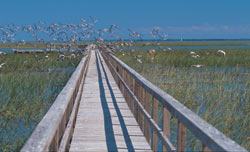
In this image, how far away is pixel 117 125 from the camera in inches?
260

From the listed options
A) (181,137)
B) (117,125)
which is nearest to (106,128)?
(117,125)

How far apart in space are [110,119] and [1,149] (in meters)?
2.87

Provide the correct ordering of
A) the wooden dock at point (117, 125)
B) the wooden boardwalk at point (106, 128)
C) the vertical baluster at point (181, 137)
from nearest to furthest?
the wooden dock at point (117, 125), the vertical baluster at point (181, 137), the wooden boardwalk at point (106, 128)

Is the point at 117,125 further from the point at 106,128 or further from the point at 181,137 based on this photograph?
the point at 181,137

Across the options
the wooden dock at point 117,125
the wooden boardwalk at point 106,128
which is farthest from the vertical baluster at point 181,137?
the wooden boardwalk at point 106,128

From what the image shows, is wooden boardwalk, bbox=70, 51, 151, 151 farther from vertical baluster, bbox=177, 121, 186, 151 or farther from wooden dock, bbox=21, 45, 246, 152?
vertical baluster, bbox=177, 121, 186, 151

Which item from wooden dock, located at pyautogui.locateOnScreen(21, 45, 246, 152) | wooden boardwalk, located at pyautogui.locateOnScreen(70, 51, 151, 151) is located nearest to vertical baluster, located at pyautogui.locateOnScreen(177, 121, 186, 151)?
wooden dock, located at pyautogui.locateOnScreen(21, 45, 246, 152)

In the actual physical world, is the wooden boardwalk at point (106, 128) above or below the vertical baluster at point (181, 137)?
below

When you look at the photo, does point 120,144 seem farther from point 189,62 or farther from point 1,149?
point 189,62

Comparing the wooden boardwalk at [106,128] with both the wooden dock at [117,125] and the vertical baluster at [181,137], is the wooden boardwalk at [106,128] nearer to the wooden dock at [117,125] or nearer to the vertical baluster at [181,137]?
the wooden dock at [117,125]

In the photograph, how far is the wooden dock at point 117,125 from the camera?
2.45 m

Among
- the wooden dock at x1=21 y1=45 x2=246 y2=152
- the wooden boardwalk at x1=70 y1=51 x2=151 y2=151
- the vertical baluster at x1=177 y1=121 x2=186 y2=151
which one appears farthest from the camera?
the wooden boardwalk at x1=70 y1=51 x2=151 y2=151

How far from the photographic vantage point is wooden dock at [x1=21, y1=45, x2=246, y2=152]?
2445mm

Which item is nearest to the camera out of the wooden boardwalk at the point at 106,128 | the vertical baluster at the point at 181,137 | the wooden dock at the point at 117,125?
the wooden dock at the point at 117,125
